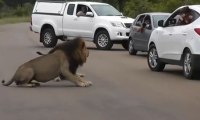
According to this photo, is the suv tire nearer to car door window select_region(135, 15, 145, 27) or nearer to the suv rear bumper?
the suv rear bumper

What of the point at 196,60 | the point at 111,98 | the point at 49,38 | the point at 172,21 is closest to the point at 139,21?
the point at 49,38

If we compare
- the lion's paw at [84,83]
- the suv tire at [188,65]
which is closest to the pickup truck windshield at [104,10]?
the suv tire at [188,65]

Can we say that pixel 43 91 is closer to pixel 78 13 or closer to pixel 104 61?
pixel 104 61

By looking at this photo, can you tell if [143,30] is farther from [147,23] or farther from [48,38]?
[48,38]

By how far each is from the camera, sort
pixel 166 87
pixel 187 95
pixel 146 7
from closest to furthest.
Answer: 1. pixel 187 95
2. pixel 166 87
3. pixel 146 7

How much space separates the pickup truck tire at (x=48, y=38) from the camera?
2853cm

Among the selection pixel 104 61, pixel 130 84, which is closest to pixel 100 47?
pixel 104 61

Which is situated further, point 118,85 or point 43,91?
point 118,85

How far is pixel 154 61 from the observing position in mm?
16859

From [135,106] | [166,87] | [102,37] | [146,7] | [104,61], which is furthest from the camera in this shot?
[146,7]

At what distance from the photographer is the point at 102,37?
26.4m

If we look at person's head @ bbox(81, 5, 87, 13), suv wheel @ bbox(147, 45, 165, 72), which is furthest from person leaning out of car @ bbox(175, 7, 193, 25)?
person's head @ bbox(81, 5, 87, 13)

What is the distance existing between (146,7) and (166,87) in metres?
26.1

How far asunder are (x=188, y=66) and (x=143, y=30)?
25.4ft
